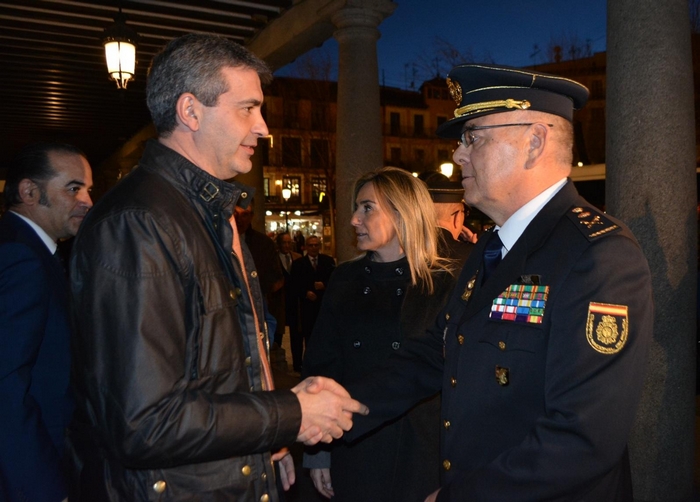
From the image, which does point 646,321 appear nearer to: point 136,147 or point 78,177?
point 78,177

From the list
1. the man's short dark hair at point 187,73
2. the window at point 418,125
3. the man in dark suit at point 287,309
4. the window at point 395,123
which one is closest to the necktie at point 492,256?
the man's short dark hair at point 187,73

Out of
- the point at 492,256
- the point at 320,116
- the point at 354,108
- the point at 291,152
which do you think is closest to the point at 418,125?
the point at 291,152

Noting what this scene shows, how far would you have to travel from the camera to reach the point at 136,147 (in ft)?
52.9

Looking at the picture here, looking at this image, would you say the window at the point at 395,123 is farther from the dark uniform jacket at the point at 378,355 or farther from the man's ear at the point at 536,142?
the man's ear at the point at 536,142

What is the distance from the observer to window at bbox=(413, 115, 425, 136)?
55.4m

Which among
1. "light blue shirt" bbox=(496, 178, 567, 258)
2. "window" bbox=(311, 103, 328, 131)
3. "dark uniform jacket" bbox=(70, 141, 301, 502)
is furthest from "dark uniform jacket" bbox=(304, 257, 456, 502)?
"window" bbox=(311, 103, 328, 131)

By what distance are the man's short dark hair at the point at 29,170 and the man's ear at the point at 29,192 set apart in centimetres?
2

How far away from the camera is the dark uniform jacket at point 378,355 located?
299 cm

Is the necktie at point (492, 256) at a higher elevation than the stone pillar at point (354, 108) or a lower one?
lower

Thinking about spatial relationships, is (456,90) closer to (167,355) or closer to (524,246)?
(524,246)

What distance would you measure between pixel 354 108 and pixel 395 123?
49.2 metres

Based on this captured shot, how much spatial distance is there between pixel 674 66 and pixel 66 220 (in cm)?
386

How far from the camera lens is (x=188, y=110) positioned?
6.66 feet

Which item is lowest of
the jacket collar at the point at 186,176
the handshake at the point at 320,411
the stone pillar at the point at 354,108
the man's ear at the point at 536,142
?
the handshake at the point at 320,411
